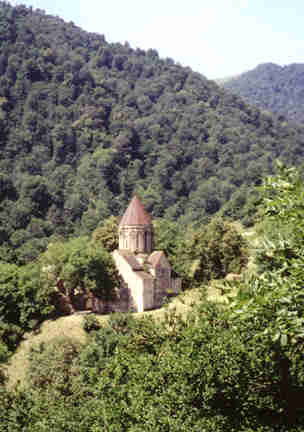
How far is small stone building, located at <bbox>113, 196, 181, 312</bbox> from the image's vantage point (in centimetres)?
3794

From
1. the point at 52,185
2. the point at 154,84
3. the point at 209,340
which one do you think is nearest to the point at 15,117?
the point at 52,185

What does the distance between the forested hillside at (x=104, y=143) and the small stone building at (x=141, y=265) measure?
101ft

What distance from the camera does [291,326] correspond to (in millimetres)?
7664

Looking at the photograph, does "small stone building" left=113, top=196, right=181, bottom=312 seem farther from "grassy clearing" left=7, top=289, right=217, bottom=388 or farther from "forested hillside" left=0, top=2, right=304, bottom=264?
"forested hillside" left=0, top=2, right=304, bottom=264

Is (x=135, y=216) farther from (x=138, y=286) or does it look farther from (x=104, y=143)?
(x=104, y=143)

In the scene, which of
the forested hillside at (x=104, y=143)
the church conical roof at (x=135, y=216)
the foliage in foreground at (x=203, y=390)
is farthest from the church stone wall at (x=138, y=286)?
the forested hillside at (x=104, y=143)

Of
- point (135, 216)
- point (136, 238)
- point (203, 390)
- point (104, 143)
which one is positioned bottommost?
point (203, 390)

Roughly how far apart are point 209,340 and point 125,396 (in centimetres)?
334

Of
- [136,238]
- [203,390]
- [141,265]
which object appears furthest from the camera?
[136,238]

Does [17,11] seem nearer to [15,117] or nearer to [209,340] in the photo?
[15,117]

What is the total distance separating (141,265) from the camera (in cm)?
3950

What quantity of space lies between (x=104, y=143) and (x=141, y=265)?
73.3 metres

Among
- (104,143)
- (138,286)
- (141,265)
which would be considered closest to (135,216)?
(141,265)

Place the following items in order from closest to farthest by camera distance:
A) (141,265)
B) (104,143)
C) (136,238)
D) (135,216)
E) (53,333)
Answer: (53,333) < (141,265) < (136,238) < (135,216) < (104,143)
